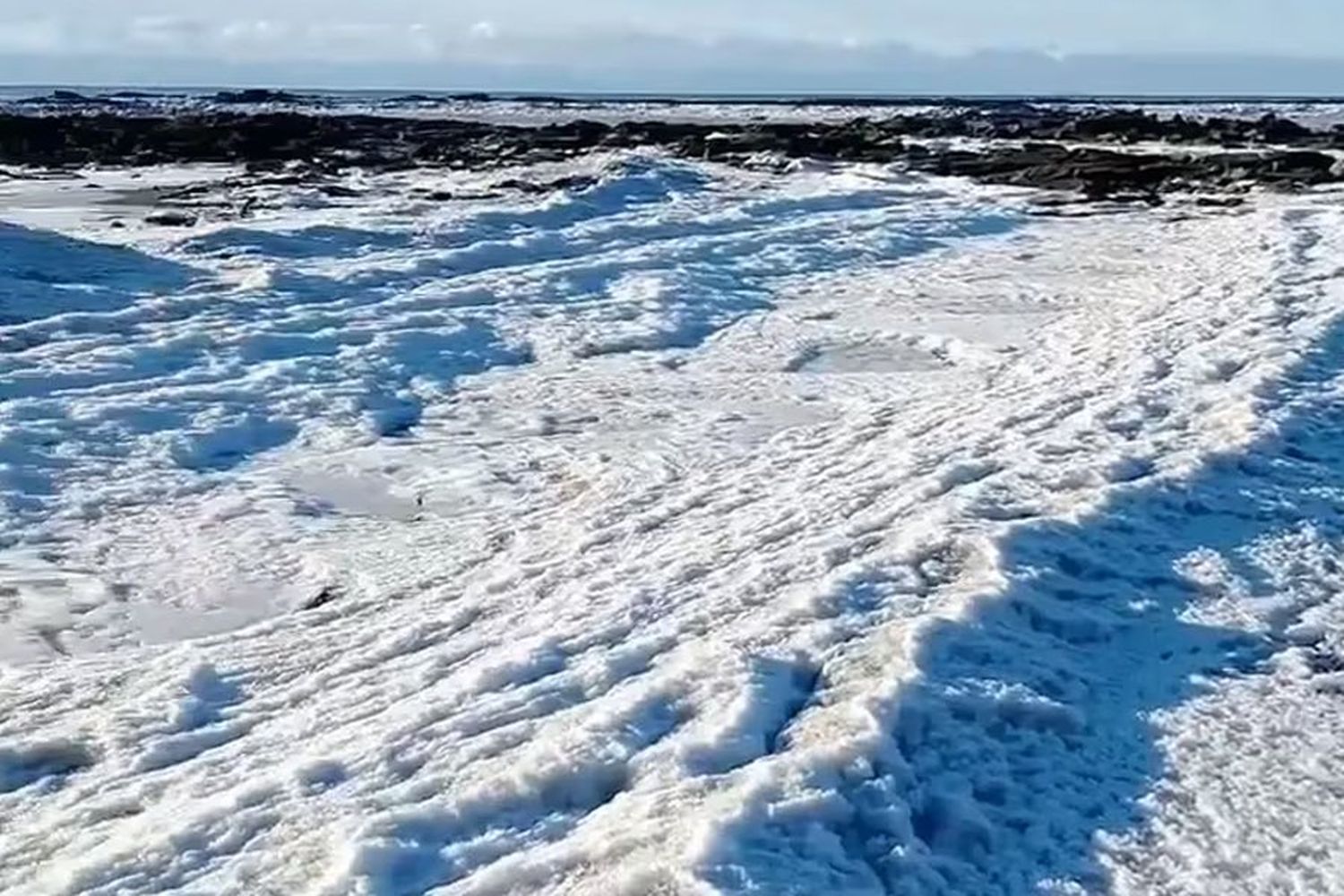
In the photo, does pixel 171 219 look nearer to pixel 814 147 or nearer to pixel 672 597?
pixel 672 597

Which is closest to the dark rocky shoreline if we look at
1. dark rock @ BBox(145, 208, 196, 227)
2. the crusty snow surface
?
dark rock @ BBox(145, 208, 196, 227)

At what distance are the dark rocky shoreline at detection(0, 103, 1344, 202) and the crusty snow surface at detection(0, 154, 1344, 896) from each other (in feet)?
49.0

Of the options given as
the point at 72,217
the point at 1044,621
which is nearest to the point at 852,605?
the point at 1044,621

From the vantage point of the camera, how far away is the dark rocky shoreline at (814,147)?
90.4 feet

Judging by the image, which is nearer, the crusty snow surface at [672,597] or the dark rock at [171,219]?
the crusty snow surface at [672,597]

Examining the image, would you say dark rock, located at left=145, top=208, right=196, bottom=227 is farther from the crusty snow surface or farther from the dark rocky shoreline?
the dark rocky shoreline

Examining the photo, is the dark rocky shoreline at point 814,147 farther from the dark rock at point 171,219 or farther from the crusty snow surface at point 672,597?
the crusty snow surface at point 672,597

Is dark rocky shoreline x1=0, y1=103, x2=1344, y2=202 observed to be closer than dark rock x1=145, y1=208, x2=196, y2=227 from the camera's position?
No

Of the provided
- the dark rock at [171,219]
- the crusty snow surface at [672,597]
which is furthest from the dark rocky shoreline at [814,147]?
the crusty snow surface at [672,597]

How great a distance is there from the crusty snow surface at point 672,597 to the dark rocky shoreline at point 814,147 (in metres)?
14.9

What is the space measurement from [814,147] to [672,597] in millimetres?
31422

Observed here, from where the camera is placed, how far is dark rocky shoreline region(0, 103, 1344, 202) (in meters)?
27.6

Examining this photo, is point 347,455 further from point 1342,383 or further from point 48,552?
point 1342,383

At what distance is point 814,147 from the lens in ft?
119
